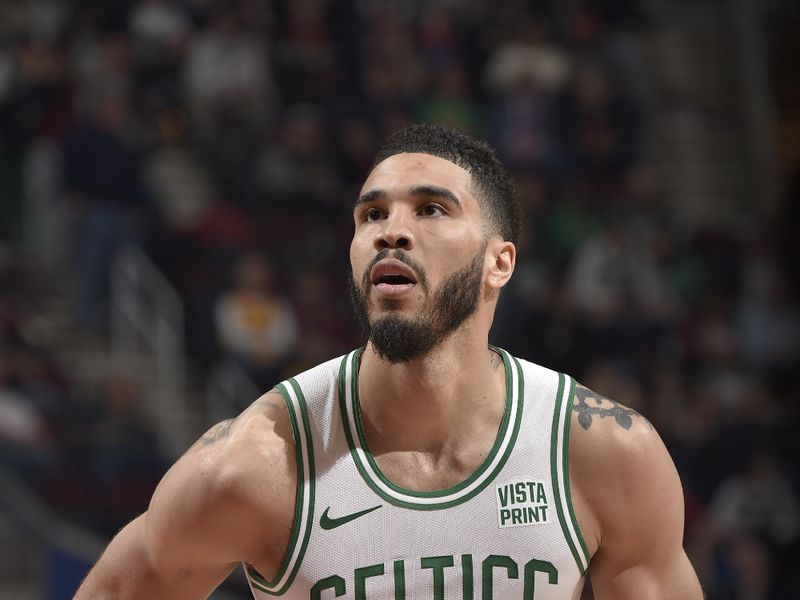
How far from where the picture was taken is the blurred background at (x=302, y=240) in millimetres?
9141

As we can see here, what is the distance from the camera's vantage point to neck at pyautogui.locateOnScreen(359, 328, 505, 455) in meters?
3.54

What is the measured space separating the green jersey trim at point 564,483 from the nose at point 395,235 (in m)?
0.65

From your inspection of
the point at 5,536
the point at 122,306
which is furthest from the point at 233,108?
the point at 5,536

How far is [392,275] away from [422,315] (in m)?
0.13

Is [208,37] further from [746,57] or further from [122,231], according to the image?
[746,57]

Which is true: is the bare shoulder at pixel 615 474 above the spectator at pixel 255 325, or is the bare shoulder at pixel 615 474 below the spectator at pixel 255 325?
below

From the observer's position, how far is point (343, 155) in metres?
10.9

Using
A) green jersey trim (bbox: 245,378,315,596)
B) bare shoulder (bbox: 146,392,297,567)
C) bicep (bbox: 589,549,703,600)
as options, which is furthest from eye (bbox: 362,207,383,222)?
bicep (bbox: 589,549,703,600)

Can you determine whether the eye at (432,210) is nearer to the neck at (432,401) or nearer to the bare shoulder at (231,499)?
the neck at (432,401)

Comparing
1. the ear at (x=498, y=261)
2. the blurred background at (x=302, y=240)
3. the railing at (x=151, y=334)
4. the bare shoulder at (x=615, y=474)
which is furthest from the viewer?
the railing at (x=151, y=334)

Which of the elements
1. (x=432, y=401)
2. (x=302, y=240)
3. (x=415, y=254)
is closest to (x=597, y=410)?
(x=432, y=401)

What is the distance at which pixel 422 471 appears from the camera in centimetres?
351

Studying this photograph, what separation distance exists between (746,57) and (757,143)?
989mm

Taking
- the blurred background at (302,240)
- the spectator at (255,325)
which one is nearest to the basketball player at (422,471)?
the blurred background at (302,240)
